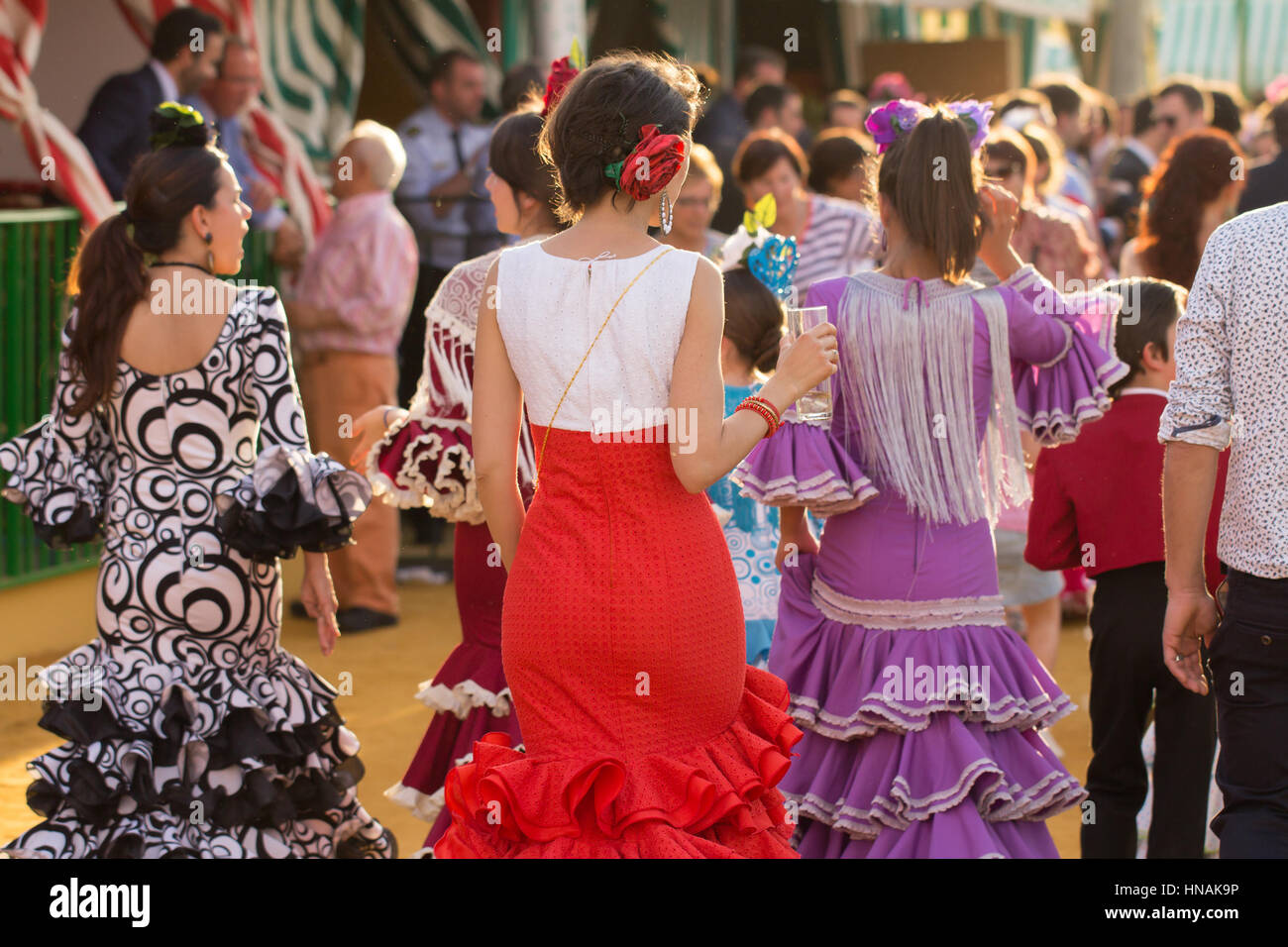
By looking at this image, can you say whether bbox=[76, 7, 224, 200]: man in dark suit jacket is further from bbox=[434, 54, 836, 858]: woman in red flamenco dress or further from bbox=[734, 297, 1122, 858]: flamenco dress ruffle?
bbox=[434, 54, 836, 858]: woman in red flamenco dress

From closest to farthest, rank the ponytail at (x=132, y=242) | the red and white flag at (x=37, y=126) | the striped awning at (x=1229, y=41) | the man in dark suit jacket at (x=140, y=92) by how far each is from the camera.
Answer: the ponytail at (x=132, y=242)
the red and white flag at (x=37, y=126)
the man in dark suit jacket at (x=140, y=92)
the striped awning at (x=1229, y=41)

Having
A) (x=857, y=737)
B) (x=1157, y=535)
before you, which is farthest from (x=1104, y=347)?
(x=857, y=737)

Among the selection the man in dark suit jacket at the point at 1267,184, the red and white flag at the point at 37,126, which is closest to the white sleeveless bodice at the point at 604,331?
the man in dark suit jacket at the point at 1267,184

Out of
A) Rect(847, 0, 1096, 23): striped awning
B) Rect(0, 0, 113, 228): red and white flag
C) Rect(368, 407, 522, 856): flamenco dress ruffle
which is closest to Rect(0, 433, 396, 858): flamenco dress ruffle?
Rect(368, 407, 522, 856): flamenco dress ruffle

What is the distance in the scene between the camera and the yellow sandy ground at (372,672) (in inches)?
195

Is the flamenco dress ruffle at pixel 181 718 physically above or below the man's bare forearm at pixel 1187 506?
below

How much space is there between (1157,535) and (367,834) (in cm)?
232

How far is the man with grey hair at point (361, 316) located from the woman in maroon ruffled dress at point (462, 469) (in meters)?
3.03

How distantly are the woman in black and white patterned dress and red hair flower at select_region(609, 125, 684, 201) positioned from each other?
4.96 feet

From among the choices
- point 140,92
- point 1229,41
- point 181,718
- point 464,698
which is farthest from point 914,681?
point 1229,41

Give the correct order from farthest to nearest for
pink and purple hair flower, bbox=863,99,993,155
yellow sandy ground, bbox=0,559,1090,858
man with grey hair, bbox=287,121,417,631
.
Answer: man with grey hair, bbox=287,121,417,631 → yellow sandy ground, bbox=0,559,1090,858 → pink and purple hair flower, bbox=863,99,993,155

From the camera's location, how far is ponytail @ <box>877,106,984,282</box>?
3.49 metres

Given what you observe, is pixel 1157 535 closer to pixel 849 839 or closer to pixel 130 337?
pixel 849 839

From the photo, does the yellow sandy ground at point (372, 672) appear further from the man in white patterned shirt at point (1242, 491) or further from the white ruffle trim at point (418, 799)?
the man in white patterned shirt at point (1242, 491)
